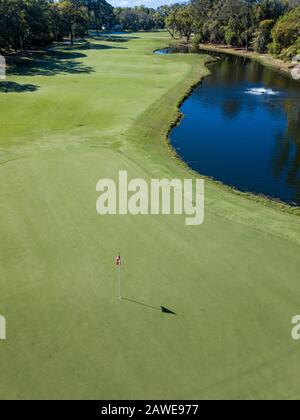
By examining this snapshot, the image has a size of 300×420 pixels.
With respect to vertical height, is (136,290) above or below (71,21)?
below

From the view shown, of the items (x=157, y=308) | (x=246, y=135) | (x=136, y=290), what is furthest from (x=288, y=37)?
(x=157, y=308)

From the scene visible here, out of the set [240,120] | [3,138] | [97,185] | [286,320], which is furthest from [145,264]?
[240,120]

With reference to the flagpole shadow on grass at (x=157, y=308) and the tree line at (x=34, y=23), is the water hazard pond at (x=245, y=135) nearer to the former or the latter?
the flagpole shadow on grass at (x=157, y=308)

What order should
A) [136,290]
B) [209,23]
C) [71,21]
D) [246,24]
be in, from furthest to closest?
[209,23] → [71,21] → [246,24] → [136,290]

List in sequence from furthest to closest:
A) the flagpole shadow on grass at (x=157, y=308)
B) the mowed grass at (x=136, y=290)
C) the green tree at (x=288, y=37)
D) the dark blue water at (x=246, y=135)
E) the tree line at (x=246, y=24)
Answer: the tree line at (x=246, y=24) → the green tree at (x=288, y=37) → the dark blue water at (x=246, y=135) → the flagpole shadow on grass at (x=157, y=308) → the mowed grass at (x=136, y=290)

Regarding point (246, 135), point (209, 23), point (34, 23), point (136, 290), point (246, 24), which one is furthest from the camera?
point (209, 23)

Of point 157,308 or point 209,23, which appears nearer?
point 157,308

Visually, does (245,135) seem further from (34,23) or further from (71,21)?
(71,21)

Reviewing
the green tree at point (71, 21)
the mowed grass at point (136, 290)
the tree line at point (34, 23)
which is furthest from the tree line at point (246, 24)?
the mowed grass at point (136, 290)
